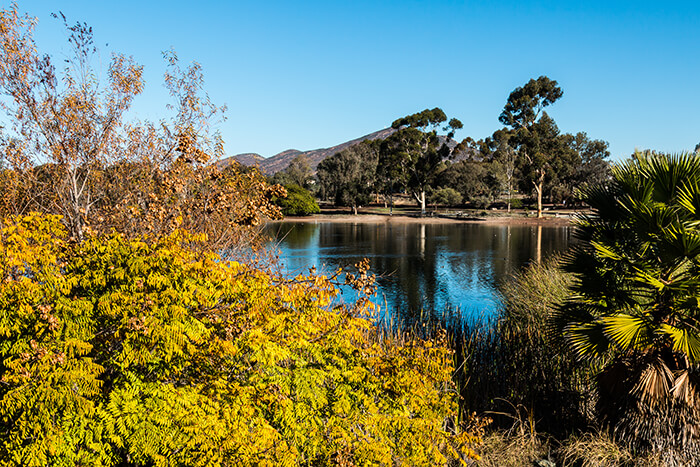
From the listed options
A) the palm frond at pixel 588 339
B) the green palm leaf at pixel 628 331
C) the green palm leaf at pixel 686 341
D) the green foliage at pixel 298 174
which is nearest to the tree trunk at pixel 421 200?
the green foliage at pixel 298 174

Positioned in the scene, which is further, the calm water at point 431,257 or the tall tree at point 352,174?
the tall tree at point 352,174

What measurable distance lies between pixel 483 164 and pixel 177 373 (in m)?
89.7

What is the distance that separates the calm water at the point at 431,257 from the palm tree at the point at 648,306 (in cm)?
423

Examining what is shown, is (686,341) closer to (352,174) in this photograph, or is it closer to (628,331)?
(628,331)

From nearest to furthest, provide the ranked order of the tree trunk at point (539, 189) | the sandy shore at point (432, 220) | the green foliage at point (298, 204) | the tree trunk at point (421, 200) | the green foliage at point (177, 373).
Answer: the green foliage at point (177, 373) → the sandy shore at point (432, 220) → the tree trunk at point (539, 189) → the green foliage at point (298, 204) → the tree trunk at point (421, 200)

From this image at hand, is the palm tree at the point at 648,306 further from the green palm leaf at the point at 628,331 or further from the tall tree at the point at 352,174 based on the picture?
the tall tree at the point at 352,174

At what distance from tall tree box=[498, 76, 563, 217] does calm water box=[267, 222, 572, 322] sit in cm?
1055

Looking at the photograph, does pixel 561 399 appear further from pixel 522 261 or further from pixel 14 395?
pixel 522 261

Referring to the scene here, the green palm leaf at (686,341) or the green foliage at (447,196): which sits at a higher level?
the green foliage at (447,196)

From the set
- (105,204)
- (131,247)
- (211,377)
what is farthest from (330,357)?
(105,204)

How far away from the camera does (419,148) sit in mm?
72375

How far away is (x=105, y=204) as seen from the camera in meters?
10.1

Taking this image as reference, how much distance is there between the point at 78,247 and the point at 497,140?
8729 cm

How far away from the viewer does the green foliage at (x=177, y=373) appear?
333 centimetres
